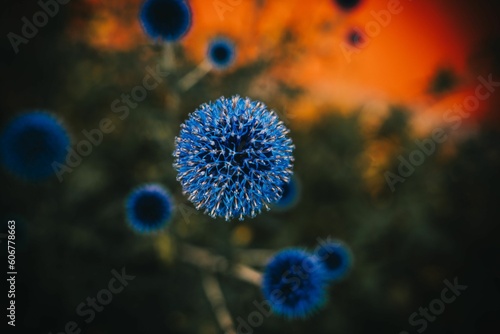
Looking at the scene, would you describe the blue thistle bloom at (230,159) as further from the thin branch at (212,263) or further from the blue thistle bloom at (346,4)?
the blue thistle bloom at (346,4)

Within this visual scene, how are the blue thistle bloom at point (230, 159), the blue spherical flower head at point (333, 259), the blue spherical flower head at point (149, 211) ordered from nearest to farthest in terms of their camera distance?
1. the blue thistle bloom at point (230, 159)
2. the blue spherical flower head at point (149, 211)
3. the blue spherical flower head at point (333, 259)

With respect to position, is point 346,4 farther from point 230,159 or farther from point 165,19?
point 230,159

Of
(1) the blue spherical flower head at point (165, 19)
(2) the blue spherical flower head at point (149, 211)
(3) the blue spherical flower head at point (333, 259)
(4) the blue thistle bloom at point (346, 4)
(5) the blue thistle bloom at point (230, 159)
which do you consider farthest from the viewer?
(4) the blue thistle bloom at point (346, 4)

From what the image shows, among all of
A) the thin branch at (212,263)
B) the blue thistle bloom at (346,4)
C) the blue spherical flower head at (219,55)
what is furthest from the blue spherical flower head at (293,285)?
the blue thistle bloom at (346,4)

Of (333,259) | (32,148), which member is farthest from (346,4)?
(32,148)

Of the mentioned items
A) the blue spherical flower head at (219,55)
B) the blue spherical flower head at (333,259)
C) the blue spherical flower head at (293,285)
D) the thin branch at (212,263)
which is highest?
the blue spherical flower head at (219,55)

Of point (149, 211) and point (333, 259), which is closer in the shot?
point (149, 211)

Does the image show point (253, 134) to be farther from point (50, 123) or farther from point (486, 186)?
point (486, 186)
